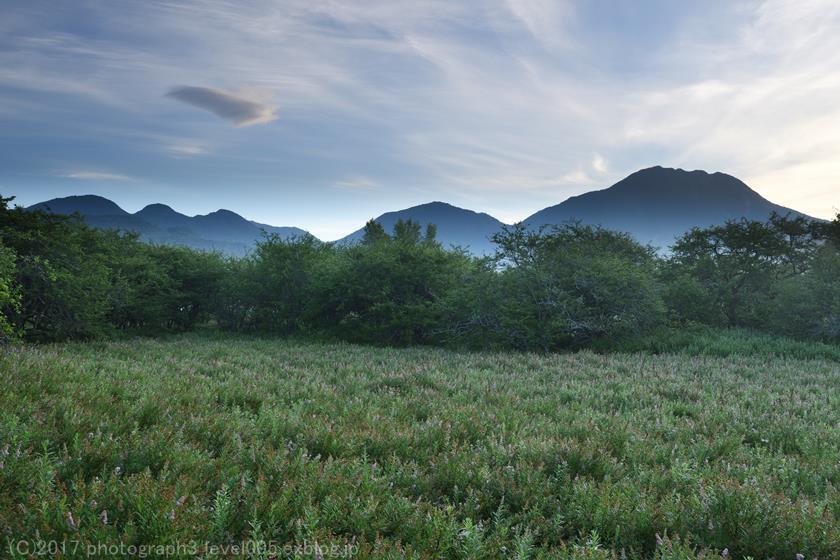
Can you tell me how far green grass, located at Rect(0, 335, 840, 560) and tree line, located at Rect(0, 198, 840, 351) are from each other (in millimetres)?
7525

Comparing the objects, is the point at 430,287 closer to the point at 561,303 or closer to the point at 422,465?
the point at 561,303

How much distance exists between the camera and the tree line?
15.2 meters

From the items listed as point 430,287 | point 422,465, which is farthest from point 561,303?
point 422,465

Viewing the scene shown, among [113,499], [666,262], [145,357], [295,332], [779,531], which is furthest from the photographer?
[666,262]

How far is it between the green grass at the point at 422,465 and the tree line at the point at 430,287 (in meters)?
7.53

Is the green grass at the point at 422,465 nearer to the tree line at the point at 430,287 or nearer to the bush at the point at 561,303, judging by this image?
the bush at the point at 561,303

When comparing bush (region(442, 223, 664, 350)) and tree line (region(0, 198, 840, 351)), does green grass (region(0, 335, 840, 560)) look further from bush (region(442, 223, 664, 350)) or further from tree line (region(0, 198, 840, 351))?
tree line (region(0, 198, 840, 351))

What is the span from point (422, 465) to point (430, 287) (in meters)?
14.8

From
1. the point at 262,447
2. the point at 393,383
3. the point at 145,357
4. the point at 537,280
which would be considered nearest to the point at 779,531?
the point at 262,447

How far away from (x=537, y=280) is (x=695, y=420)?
10.3 metres

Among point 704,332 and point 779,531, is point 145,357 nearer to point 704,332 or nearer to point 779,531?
point 779,531

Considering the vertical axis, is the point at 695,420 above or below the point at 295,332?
above

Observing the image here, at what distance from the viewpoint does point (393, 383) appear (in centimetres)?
834

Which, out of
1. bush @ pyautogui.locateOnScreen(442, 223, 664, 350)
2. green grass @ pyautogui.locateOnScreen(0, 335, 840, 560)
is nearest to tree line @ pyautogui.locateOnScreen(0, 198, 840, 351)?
bush @ pyautogui.locateOnScreen(442, 223, 664, 350)
